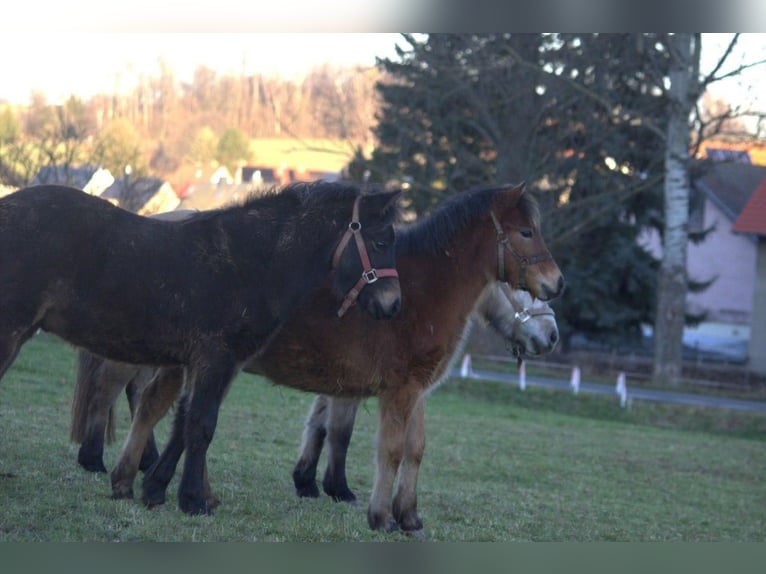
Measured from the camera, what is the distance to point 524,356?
9852 mm

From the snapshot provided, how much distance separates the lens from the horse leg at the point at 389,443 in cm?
754

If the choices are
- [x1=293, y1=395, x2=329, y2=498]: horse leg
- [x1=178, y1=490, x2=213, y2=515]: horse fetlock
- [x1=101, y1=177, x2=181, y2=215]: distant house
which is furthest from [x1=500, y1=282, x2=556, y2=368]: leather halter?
[x1=101, y1=177, x2=181, y2=215]: distant house

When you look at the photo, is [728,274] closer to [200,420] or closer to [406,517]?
[406,517]

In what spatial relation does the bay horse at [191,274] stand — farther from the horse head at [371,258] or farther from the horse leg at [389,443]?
the horse leg at [389,443]

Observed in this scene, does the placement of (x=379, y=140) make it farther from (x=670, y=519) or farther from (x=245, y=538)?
(x=245, y=538)

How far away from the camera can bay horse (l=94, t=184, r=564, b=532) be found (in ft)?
24.8

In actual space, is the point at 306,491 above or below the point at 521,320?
below

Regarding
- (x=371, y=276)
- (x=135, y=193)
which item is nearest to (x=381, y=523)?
(x=371, y=276)

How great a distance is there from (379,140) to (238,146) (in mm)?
19597

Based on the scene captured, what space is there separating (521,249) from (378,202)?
1.26 metres

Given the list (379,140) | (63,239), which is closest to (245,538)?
(63,239)

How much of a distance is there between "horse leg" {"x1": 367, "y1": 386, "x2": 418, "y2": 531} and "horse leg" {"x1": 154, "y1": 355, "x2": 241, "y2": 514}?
3.83ft

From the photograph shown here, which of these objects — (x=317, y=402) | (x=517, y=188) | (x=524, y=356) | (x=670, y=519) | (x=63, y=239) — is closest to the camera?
(x=63, y=239)

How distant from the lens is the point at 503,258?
315 inches
